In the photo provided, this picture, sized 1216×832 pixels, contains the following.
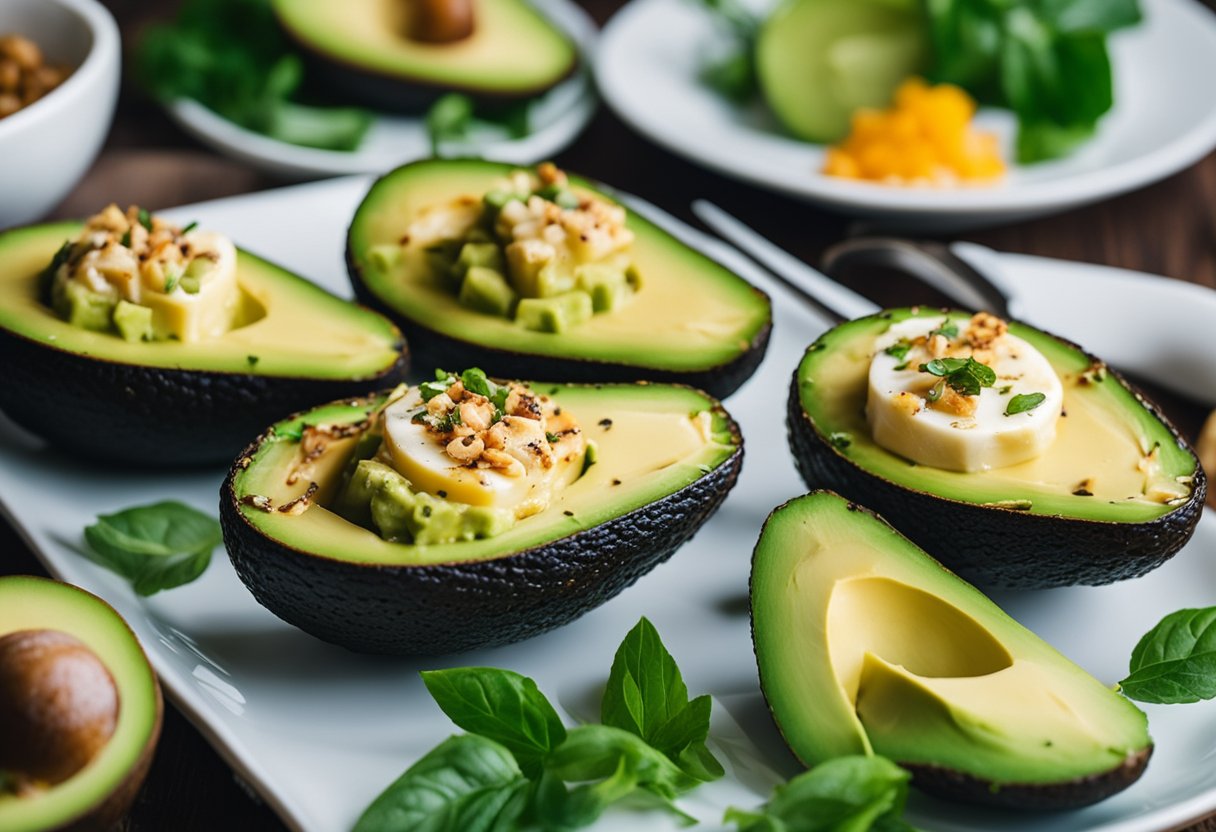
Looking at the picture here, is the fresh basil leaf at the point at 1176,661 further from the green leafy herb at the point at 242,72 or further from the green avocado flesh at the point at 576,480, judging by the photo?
the green leafy herb at the point at 242,72

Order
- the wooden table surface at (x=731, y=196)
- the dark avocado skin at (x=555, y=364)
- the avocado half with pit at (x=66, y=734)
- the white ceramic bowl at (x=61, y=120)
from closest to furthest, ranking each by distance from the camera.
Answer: the avocado half with pit at (x=66, y=734)
the dark avocado skin at (x=555, y=364)
the white ceramic bowl at (x=61, y=120)
the wooden table surface at (x=731, y=196)

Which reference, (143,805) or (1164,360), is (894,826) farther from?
(1164,360)

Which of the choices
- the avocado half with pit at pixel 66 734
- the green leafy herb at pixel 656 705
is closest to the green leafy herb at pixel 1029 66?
the green leafy herb at pixel 656 705

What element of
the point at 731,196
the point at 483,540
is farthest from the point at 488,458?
the point at 731,196

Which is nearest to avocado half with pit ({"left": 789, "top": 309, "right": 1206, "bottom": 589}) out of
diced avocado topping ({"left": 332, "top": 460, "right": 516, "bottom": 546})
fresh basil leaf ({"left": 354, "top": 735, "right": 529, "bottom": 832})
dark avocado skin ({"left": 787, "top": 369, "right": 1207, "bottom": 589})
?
dark avocado skin ({"left": 787, "top": 369, "right": 1207, "bottom": 589})

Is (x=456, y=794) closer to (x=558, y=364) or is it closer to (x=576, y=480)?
(x=576, y=480)

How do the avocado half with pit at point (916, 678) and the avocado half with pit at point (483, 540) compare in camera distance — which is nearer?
the avocado half with pit at point (916, 678)

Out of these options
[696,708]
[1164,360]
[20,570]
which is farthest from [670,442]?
[1164,360]
